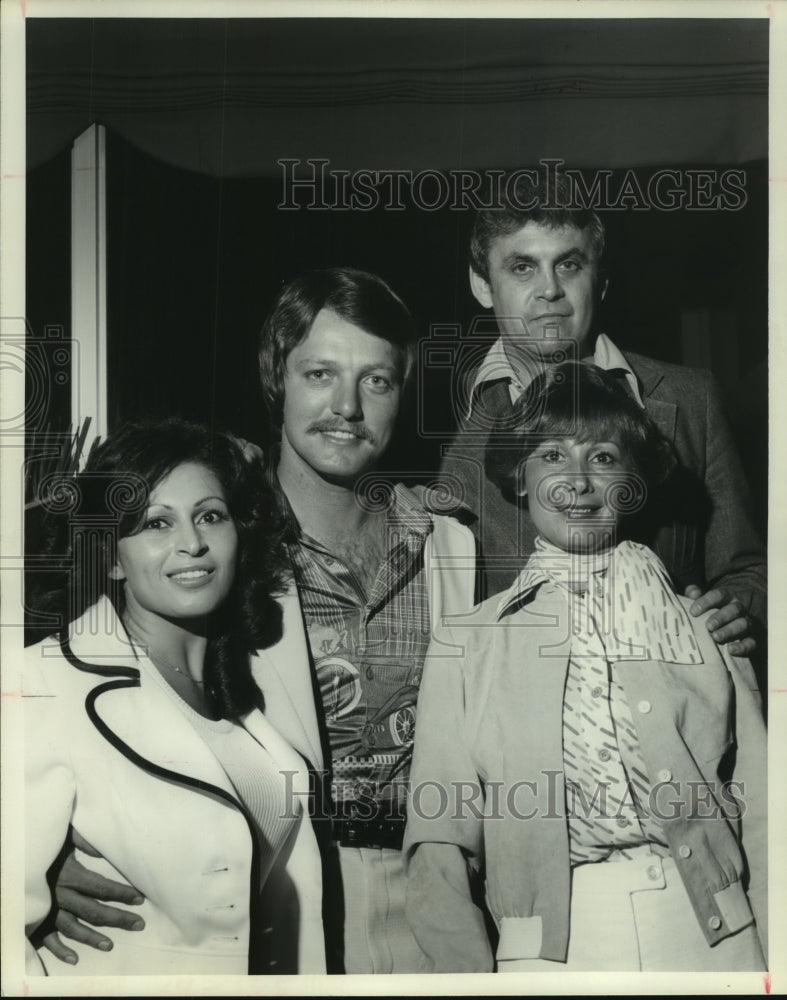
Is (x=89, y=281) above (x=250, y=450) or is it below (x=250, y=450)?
above

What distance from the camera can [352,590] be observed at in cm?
297

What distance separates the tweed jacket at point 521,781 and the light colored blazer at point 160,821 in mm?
353

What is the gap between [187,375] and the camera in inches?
117

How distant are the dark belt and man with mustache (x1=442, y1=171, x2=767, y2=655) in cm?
83

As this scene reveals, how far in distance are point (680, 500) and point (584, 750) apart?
0.79 metres

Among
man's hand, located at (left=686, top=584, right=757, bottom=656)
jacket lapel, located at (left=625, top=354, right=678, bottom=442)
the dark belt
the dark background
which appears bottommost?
the dark belt

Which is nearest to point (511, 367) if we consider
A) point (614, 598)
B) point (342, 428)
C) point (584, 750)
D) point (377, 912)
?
point (342, 428)

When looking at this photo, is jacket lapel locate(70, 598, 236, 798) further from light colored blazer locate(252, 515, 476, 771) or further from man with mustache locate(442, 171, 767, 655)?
man with mustache locate(442, 171, 767, 655)

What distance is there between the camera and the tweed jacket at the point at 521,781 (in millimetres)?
2928

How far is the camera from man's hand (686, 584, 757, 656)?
3.01 m

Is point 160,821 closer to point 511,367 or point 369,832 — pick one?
point 369,832

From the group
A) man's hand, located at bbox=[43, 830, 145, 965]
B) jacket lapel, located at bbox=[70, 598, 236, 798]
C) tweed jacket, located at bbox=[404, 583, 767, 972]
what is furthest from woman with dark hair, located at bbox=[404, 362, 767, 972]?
man's hand, located at bbox=[43, 830, 145, 965]

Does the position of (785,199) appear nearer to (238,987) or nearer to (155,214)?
(155,214)

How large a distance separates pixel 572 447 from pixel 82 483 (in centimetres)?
144
